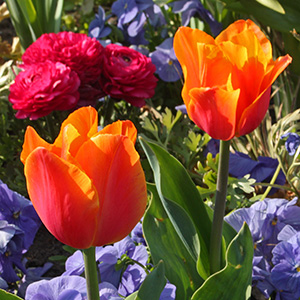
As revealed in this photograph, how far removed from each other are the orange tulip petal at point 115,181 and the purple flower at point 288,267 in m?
0.49

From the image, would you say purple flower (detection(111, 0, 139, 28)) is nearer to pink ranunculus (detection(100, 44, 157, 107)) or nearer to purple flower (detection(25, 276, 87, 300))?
pink ranunculus (detection(100, 44, 157, 107))

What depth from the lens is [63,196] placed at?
1.64 feet

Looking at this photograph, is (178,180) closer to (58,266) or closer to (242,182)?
(242,182)

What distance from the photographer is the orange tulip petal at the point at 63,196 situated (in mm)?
482

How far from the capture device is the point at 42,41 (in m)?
1.52

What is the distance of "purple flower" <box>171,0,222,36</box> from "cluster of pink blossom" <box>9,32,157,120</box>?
349 millimetres

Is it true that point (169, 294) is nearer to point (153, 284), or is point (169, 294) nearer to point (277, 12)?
point (153, 284)

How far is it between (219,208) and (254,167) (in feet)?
1.96

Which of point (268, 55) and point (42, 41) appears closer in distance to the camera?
point (268, 55)

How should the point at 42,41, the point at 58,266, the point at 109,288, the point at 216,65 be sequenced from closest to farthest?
the point at 216,65 < the point at 109,288 < the point at 58,266 < the point at 42,41

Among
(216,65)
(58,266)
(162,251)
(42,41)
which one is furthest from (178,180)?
(42,41)

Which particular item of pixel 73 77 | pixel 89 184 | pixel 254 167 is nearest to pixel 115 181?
pixel 89 184

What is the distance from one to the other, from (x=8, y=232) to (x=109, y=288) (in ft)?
0.80

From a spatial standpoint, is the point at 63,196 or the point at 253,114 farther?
the point at 253,114
